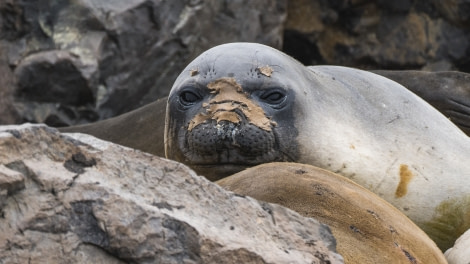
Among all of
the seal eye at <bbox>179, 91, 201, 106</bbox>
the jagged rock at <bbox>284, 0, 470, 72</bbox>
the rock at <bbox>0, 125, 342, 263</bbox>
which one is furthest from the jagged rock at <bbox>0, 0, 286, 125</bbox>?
the rock at <bbox>0, 125, 342, 263</bbox>

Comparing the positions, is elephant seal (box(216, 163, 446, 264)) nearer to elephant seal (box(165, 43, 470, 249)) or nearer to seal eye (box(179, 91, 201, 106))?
elephant seal (box(165, 43, 470, 249))

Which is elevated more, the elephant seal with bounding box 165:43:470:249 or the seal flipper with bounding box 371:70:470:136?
the elephant seal with bounding box 165:43:470:249

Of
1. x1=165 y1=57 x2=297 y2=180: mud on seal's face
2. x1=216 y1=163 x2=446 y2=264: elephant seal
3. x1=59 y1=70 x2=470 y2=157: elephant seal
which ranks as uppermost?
x1=216 y1=163 x2=446 y2=264: elephant seal

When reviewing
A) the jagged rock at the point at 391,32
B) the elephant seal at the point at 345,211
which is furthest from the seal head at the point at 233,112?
the jagged rock at the point at 391,32

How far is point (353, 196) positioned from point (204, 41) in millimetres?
6502

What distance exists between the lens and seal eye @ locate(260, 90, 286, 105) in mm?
4508

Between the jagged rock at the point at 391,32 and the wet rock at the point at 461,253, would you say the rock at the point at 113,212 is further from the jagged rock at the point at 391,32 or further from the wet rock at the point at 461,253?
the jagged rock at the point at 391,32

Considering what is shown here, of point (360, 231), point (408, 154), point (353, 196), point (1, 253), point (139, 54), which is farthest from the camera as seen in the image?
point (139, 54)

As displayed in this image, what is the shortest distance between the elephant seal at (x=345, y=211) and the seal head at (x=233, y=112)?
705 mm

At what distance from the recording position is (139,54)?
948 centimetres

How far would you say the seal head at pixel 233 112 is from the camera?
170 inches

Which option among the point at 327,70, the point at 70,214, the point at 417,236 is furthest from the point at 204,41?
the point at 70,214

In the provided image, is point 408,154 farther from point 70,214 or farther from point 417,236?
point 70,214

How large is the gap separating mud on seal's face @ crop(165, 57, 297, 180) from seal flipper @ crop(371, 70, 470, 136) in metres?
2.57
